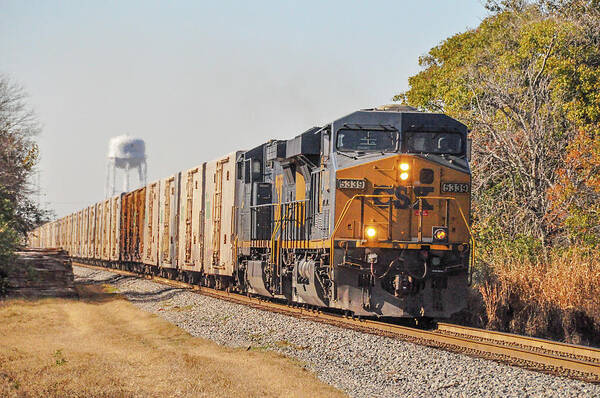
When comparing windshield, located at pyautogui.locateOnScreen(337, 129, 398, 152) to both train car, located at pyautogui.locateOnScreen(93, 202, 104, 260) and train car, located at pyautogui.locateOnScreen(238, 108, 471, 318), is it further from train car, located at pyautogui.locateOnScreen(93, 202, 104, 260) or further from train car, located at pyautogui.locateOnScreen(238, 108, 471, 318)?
train car, located at pyautogui.locateOnScreen(93, 202, 104, 260)

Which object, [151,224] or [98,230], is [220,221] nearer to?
[151,224]

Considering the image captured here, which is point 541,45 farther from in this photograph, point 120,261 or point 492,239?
point 120,261

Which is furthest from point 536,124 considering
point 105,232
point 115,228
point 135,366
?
point 105,232

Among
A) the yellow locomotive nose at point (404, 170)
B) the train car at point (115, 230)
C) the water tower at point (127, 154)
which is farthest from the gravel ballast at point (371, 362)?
the water tower at point (127, 154)

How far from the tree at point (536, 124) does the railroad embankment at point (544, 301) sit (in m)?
3.14

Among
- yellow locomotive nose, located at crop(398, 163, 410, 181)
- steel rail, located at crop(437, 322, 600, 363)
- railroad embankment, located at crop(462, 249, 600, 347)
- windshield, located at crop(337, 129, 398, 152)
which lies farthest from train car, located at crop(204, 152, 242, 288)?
steel rail, located at crop(437, 322, 600, 363)

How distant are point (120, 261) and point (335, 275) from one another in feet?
87.2

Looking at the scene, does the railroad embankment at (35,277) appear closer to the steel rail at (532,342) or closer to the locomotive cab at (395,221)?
the locomotive cab at (395,221)

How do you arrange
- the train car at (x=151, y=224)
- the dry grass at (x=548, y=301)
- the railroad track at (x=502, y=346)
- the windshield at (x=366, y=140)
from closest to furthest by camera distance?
the railroad track at (x=502, y=346)
the windshield at (x=366, y=140)
the dry grass at (x=548, y=301)
the train car at (x=151, y=224)

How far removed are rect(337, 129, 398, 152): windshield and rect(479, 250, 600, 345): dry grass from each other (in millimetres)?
3390

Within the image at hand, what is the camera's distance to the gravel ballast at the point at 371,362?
317 inches

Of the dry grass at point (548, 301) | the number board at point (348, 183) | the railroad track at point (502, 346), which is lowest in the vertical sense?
the railroad track at point (502, 346)

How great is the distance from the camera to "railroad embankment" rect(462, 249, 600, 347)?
1323cm

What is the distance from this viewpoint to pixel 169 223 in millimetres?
27875
